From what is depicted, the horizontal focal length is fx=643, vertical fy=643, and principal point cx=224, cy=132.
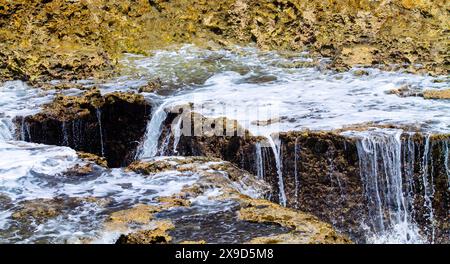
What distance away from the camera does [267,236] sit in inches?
178

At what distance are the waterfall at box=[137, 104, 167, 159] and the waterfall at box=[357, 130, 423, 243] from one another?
2.64 metres

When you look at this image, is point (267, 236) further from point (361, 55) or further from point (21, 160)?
point (361, 55)

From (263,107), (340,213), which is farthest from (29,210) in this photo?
(263,107)

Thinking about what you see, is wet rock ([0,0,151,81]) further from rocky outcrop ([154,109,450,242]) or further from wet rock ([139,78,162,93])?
rocky outcrop ([154,109,450,242])

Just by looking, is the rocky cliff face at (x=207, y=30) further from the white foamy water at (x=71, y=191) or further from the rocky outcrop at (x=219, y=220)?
the rocky outcrop at (x=219, y=220)

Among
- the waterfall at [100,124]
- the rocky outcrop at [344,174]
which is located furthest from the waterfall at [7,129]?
the rocky outcrop at [344,174]

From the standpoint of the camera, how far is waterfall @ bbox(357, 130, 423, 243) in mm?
6875

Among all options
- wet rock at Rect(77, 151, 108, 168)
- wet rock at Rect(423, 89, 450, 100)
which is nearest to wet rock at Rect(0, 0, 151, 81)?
wet rock at Rect(77, 151, 108, 168)

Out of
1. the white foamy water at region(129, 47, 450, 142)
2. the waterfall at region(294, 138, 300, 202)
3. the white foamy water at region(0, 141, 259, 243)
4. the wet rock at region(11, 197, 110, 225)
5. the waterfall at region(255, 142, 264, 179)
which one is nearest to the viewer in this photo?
the white foamy water at region(0, 141, 259, 243)

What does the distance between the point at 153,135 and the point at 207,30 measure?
398 cm

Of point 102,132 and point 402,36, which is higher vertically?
point 402,36

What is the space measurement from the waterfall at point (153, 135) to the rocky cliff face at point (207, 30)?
2429mm
